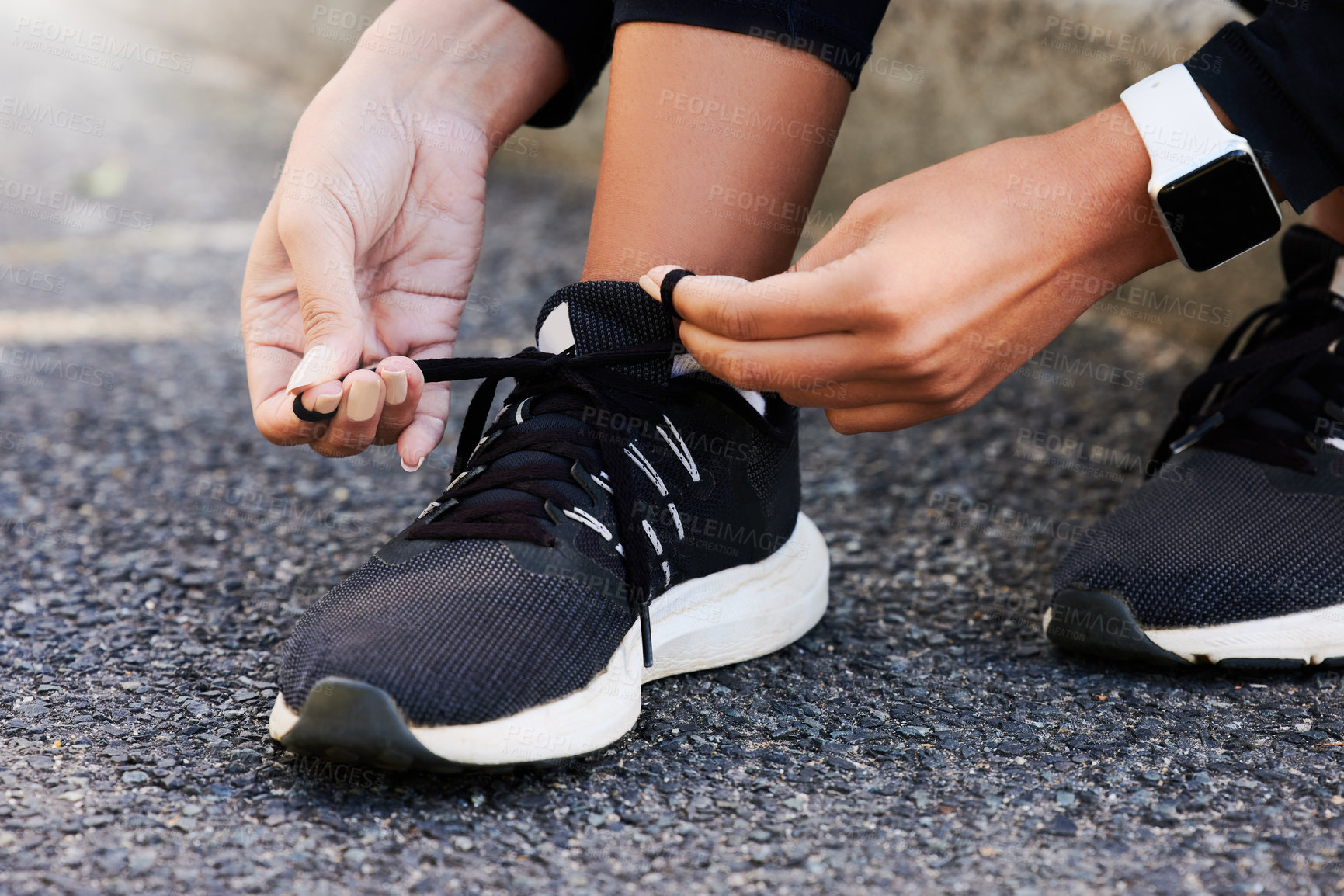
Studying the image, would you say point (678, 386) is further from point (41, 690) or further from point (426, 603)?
point (41, 690)

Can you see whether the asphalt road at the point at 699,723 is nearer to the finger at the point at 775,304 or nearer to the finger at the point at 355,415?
the finger at the point at 355,415

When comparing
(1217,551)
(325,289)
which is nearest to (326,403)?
(325,289)

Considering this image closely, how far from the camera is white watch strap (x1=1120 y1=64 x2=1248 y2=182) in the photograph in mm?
819

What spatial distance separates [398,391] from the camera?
0.90 meters

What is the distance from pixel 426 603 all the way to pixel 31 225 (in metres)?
2.22

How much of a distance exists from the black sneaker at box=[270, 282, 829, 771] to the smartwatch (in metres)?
0.38

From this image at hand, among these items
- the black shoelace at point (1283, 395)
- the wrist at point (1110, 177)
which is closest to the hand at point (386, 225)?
the wrist at point (1110, 177)

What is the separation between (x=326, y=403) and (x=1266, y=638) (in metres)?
0.84

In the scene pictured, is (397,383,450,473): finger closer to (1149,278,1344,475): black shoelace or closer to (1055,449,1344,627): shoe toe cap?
(1055,449,1344,627): shoe toe cap

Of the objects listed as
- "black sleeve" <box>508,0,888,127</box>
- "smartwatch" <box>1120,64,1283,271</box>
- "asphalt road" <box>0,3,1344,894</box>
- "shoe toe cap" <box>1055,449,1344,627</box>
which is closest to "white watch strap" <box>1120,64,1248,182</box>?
"smartwatch" <box>1120,64,1283,271</box>

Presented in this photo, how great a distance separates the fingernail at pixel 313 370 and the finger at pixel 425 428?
4.3 inches

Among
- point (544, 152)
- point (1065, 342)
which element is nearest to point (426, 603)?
point (1065, 342)

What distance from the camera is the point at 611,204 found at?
985 mm

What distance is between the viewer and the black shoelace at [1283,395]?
105 centimetres
